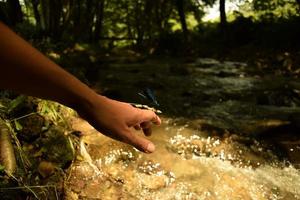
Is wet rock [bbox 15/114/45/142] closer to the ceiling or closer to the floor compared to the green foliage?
closer to the floor

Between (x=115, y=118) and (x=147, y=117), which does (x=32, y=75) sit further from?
(x=147, y=117)

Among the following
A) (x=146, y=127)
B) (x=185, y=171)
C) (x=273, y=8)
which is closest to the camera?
(x=146, y=127)

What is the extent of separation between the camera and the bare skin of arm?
2.57ft

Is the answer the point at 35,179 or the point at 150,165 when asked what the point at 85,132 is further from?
the point at 35,179

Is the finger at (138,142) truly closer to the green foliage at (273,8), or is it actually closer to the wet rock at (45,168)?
the wet rock at (45,168)

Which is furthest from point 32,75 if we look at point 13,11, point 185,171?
point 13,11

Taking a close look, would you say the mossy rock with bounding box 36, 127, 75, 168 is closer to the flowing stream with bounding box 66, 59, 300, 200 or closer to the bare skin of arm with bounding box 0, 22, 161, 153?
the flowing stream with bounding box 66, 59, 300, 200

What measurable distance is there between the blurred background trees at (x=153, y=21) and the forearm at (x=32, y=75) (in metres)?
10.5

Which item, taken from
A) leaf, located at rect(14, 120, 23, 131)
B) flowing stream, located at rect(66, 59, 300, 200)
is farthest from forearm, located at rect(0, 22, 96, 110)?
leaf, located at rect(14, 120, 23, 131)

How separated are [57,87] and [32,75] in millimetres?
83

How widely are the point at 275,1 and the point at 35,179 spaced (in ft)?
60.3

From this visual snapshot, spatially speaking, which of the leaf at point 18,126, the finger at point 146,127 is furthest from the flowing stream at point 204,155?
the finger at point 146,127

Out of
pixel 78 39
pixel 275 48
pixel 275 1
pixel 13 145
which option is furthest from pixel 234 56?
pixel 13 145

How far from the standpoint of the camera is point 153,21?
23844 millimetres
